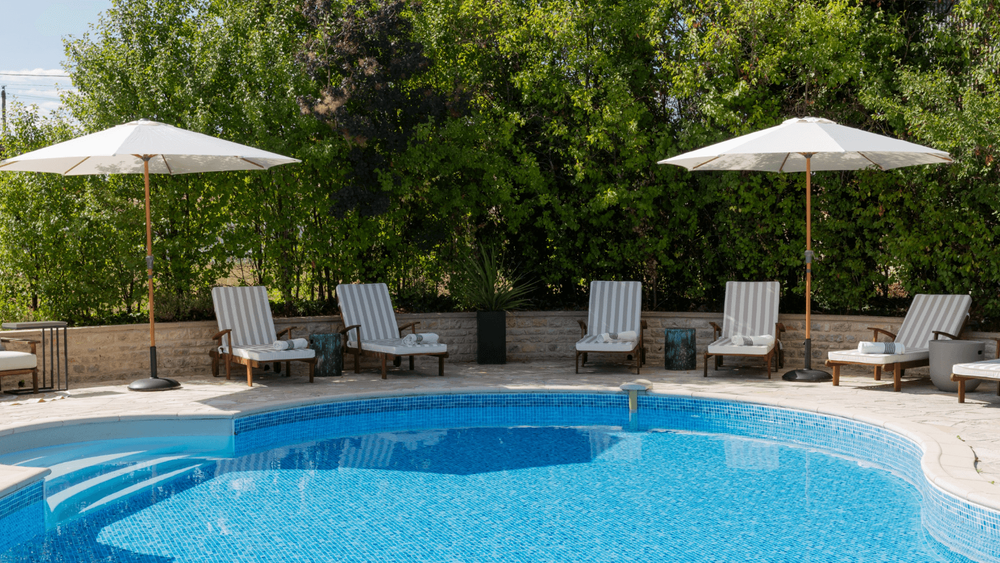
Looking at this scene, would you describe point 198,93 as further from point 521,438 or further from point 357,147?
point 521,438

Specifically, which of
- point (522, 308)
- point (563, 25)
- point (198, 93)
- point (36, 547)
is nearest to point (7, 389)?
point (198, 93)

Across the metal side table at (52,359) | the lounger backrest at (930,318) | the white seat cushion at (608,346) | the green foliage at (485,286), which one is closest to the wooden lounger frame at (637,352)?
the white seat cushion at (608,346)

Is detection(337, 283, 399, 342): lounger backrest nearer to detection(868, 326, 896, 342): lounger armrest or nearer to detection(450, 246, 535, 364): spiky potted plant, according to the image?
detection(450, 246, 535, 364): spiky potted plant

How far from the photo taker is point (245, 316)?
934 cm

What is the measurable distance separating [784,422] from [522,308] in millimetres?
4575

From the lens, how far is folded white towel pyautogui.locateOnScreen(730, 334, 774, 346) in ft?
29.7

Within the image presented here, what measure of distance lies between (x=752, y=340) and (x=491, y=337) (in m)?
3.16

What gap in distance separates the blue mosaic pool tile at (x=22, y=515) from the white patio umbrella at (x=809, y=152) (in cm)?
644

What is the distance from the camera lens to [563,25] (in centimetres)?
1020

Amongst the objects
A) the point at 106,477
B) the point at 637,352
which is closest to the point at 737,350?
the point at 637,352

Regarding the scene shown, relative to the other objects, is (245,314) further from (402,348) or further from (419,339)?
(419,339)

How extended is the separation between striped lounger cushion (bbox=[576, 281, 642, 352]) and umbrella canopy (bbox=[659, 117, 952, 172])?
192 centimetres

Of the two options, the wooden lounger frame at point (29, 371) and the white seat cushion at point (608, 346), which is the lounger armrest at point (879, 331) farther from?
the wooden lounger frame at point (29, 371)

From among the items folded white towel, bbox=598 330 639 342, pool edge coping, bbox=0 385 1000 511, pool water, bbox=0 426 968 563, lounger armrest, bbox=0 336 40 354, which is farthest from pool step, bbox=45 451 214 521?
folded white towel, bbox=598 330 639 342
